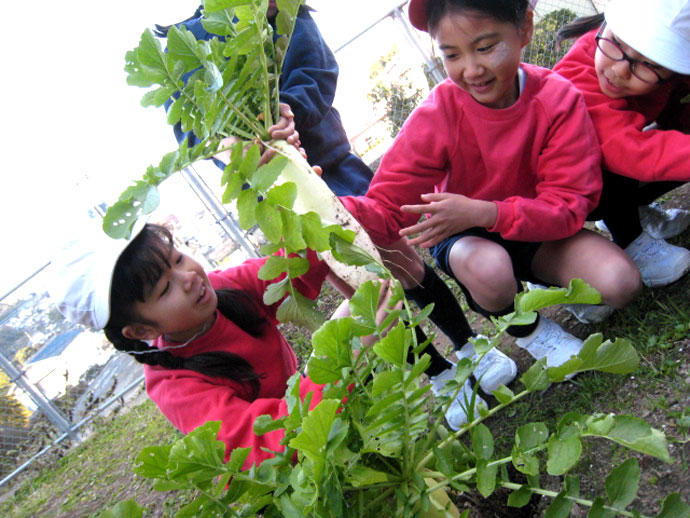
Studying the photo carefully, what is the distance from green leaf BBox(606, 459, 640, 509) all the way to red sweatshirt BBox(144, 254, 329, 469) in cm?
57

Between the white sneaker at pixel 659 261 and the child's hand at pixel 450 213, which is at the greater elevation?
the child's hand at pixel 450 213

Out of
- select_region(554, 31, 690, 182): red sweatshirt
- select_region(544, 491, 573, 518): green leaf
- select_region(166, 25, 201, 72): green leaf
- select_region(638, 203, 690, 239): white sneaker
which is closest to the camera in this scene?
select_region(544, 491, 573, 518): green leaf

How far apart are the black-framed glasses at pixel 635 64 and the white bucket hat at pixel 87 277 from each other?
4.90 feet

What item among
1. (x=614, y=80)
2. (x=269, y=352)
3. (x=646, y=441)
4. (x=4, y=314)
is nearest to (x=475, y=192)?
(x=614, y=80)

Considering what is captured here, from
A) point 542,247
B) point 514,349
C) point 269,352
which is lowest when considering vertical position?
point 514,349

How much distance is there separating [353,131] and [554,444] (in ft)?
18.3

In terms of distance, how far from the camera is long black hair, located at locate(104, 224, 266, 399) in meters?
1.36

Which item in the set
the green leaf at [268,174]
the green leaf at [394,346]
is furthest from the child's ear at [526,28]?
the green leaf at [394,346]

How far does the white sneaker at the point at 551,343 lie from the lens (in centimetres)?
145

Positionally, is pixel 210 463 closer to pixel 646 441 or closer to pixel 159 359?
pixel 646 441

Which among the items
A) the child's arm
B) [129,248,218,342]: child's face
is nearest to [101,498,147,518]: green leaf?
[129,248,218,342]: child's face

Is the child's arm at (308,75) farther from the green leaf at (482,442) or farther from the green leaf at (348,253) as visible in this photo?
the green leaf at (482,442)

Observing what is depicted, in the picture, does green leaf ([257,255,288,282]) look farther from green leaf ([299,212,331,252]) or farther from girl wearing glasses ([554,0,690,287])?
girl wearing glasses ([554,0,690,287])

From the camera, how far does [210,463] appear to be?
77 cm
